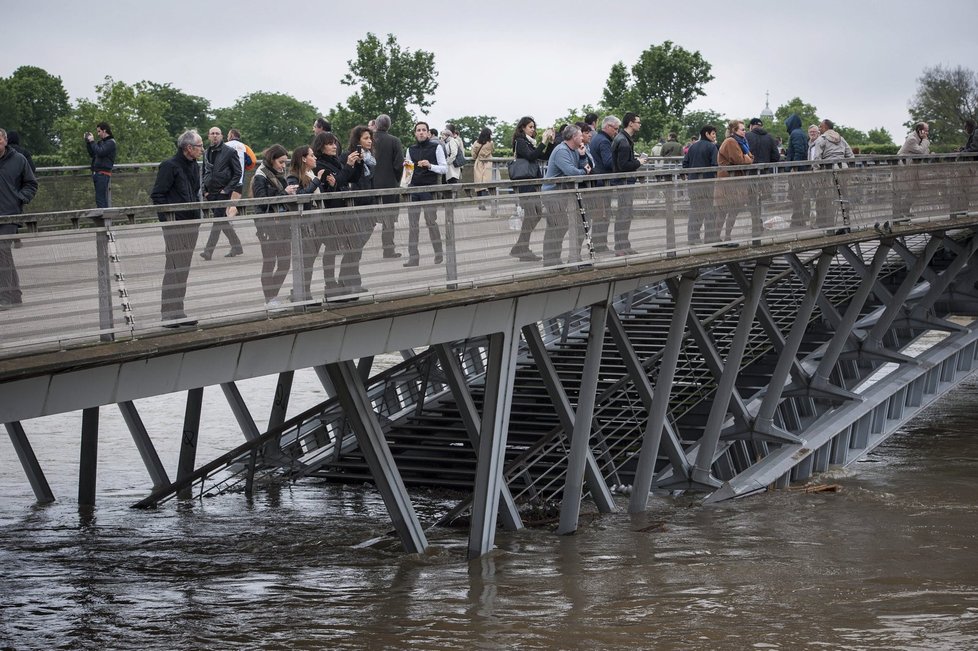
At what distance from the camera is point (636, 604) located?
14297 mm

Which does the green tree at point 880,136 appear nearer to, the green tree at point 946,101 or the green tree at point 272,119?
the green tree at point 946,101

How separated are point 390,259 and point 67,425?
56.8 ft

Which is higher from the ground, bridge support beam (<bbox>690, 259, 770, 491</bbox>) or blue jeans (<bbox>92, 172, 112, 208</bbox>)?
blue jeans (<bbox>92, 172, 112, 208</bbox>)

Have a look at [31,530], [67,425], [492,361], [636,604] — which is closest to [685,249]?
[492,361]

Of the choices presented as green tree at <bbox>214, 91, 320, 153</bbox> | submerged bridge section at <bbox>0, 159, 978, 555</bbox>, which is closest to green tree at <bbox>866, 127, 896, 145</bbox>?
green tree at <bbox>214, 91, 320, 153</bbox>

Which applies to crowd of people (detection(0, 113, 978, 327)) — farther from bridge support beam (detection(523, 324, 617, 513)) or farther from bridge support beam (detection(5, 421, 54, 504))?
bridge support beam (detection(5, 421, 54, 504))

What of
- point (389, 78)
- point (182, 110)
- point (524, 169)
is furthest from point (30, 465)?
point (182, 110)

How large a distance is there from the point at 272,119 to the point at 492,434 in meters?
103

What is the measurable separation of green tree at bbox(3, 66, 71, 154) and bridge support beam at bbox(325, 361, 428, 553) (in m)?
75.0

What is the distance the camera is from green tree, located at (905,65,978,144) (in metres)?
95.8

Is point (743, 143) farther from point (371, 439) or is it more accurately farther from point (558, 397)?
point (371, 439)

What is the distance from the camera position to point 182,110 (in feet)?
339

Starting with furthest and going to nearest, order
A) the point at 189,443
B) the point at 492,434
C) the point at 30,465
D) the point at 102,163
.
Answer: the point at 189,443, the point at 102,163, the point at 30,465, the point at 492,434

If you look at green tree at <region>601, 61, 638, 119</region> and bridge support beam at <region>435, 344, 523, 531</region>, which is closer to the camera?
bridge support beam at <region>435, 344, 523, 531</region>
